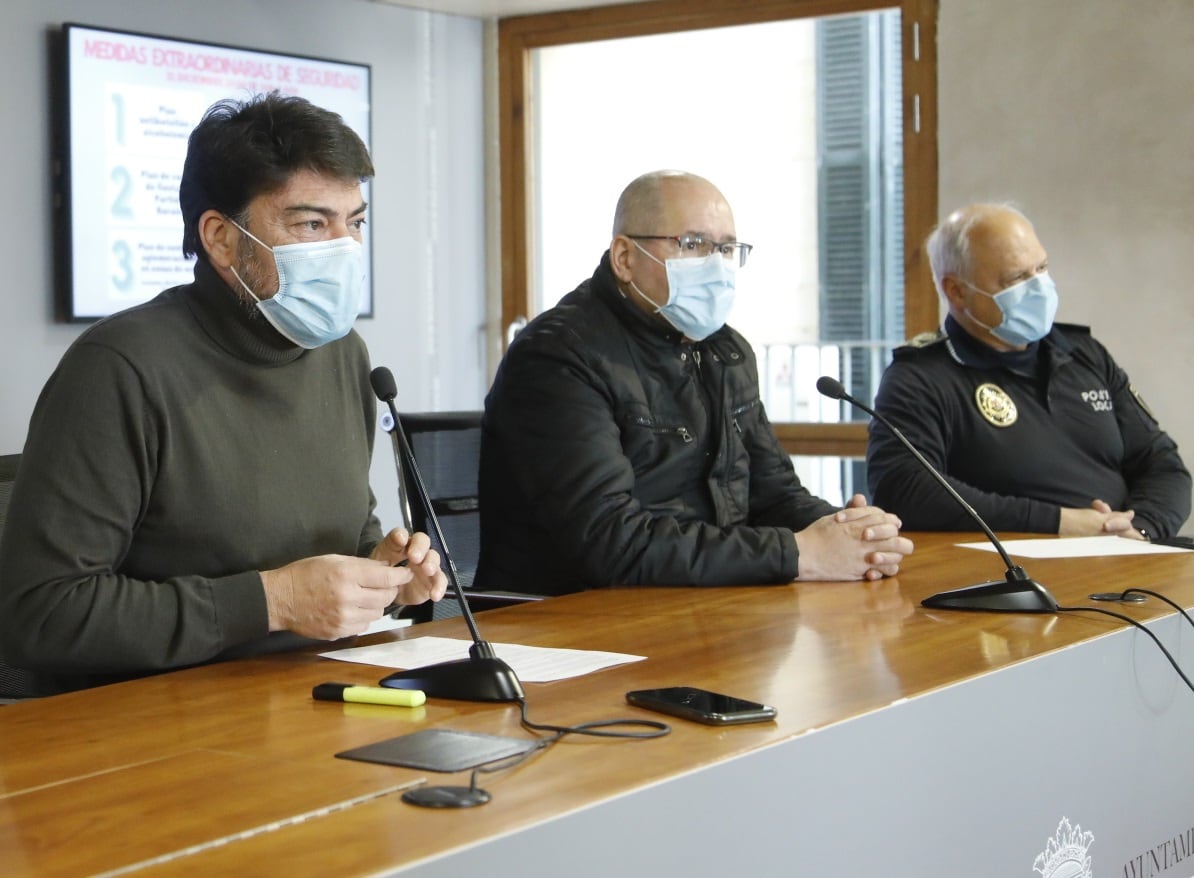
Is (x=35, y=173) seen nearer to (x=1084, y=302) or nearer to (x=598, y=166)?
(x=598, y=166)

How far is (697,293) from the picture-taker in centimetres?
270

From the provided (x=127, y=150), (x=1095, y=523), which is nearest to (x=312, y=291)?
(x=1095, y=523)

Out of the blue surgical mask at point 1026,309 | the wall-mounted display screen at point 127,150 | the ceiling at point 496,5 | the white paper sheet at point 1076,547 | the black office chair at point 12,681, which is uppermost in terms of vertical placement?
the ceiling at point 496,5

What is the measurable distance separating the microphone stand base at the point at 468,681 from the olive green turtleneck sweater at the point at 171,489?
0.98 feet

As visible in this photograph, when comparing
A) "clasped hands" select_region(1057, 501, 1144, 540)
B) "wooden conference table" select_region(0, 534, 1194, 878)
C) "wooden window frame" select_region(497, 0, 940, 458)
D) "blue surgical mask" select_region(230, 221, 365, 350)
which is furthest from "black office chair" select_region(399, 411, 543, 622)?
"wooden window frame" select_region(497, 0, 940, 458)

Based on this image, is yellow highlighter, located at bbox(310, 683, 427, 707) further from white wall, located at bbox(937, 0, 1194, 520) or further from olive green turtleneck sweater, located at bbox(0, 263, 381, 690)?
white wall, located at bbox(937, 0, 1194, 520)

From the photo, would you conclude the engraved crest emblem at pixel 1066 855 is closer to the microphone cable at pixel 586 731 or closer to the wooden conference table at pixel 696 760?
the wooden conference table at pixel 696 760

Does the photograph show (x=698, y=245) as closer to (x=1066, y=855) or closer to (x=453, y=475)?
(x=453, y=475)

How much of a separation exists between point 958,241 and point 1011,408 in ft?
1.44

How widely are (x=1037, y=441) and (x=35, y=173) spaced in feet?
9.17

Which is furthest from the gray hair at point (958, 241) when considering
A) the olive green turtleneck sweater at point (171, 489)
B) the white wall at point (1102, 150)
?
the olive green turtleneck sweater at point (171, 489)

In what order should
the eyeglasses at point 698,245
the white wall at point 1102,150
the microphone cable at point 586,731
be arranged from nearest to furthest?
1. the microphone cable at point 586,731
2. the eyeglasses at point 698,245
3. the white wall at point 1102,150

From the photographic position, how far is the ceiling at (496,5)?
509 centimetres

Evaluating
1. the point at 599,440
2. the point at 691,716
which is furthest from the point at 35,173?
the point at 691,716
